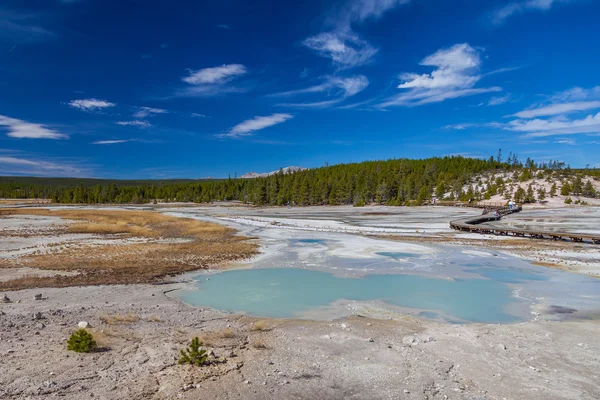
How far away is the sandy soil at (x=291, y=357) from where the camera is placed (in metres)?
7.58

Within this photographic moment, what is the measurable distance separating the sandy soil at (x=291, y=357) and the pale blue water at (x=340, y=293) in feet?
4.71

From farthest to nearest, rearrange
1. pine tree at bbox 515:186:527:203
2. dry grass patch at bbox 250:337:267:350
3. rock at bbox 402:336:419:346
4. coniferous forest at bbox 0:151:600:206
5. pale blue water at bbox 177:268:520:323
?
coniferous forest at bbox 0:151:600:206
pine tree at bbox 515:186:527:203
pale blue water at bbox 177:268:520:323
rock at bbox 402:336:419:346
dry grass patch at bbox 250:337:267:350

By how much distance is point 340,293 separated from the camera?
16500 millimetres

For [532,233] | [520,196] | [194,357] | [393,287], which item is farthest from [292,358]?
[520,196]

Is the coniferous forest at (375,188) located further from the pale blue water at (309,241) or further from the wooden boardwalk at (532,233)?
the pale blue water at (309,241)

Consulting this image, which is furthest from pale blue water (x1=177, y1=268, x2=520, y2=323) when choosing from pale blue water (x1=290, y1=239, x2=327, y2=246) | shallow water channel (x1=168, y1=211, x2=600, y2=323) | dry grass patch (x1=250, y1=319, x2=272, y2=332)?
pale blue water (x1=290, y1=239, x2=327, y2=246)

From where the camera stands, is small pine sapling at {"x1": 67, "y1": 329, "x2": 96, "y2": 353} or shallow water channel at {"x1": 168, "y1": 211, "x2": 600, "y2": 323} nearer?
small pine sapling at {"x1": 67, "y1": 329, "x2": 96, "y2": 353}

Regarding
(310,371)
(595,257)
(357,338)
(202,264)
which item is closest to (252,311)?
(357,338)

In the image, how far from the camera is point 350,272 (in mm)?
21016

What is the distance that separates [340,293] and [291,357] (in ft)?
24.4

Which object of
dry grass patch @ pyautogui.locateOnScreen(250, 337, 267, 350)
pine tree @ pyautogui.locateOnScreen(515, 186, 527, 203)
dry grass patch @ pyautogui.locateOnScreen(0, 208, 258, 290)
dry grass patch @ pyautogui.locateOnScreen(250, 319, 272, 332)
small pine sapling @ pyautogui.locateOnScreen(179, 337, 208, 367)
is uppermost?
pine tree @ pyautogui.locateOnScreen(515, 186, 527, 203)

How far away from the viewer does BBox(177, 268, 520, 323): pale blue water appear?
1399 centimetres

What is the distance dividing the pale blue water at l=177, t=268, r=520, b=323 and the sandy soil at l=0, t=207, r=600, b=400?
1436 mm

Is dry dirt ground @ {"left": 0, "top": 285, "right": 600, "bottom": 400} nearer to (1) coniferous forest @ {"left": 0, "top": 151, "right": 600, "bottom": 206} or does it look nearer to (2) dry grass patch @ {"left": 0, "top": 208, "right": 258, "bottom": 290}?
(2) dry grass patch @ {"left": 0, "top": 208, "right": 258, "bottom": 290}
